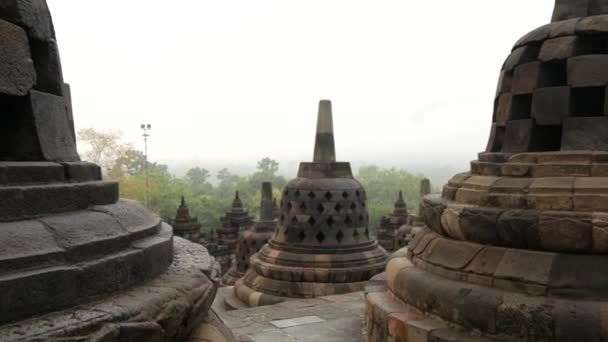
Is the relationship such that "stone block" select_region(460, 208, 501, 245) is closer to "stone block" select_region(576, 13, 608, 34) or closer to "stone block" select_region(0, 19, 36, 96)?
"stone block" select_region(576, 13, 608, 34)

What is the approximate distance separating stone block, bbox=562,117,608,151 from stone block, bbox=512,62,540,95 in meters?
0.40

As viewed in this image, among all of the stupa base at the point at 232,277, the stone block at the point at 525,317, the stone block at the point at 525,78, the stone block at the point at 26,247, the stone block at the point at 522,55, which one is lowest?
the stupa base at the point at 232,277

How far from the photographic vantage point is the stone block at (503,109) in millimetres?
4086

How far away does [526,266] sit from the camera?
10.4 feet

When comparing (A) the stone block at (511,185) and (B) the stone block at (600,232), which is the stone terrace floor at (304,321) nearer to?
(A) the stone block at (511,185)

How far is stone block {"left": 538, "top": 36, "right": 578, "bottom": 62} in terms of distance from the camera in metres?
3.67

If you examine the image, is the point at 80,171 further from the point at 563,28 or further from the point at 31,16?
the point at 563,28

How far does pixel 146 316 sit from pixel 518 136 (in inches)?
126

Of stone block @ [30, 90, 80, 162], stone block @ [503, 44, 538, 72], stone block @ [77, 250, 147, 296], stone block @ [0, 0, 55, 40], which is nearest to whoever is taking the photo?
stone block @ [77, 250, 147, 296]

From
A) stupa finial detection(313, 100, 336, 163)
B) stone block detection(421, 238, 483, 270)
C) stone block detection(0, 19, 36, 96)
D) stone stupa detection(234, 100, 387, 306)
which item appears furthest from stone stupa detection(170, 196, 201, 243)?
stone block detection(0, 19, 36, 96)

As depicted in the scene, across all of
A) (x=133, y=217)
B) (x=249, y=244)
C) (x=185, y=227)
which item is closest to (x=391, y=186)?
(x=185, y=227)

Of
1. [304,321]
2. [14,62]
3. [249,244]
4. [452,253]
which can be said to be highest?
[14,62]

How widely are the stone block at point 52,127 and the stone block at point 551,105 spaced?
319cm

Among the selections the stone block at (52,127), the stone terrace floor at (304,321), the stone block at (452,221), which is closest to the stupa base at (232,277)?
the stone terrace floor at (304,321)
